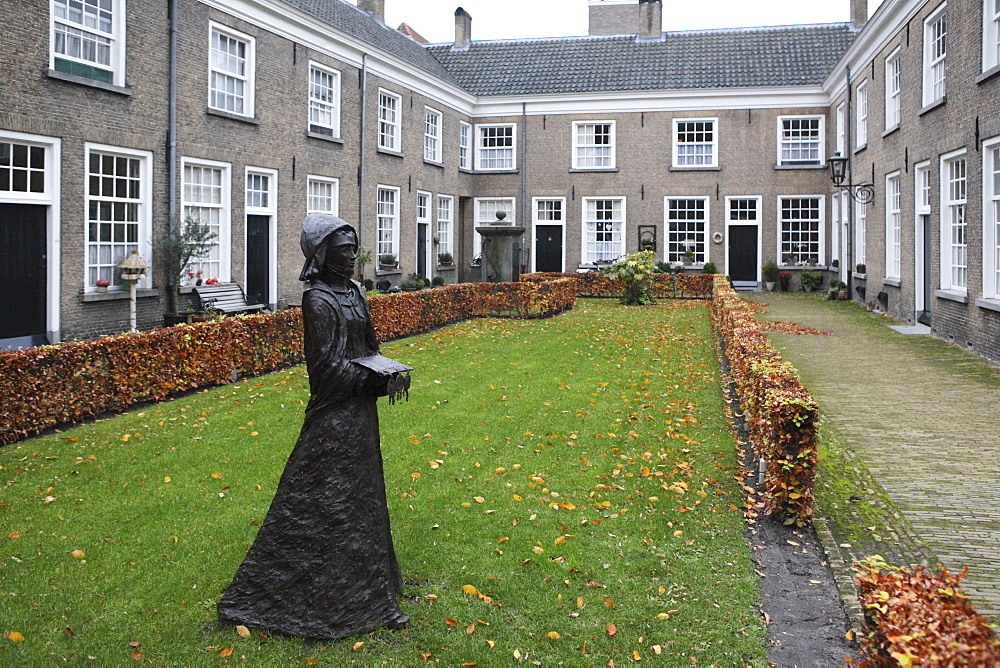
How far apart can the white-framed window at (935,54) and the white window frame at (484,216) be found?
16.3m

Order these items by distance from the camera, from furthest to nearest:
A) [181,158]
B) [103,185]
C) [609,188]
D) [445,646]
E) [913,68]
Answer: [609,188] → [913,68] → [181,158] → [103,185] → [445,646]

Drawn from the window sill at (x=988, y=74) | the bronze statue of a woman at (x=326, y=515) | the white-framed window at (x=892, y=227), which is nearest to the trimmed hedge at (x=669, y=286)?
the white-framed window at (x=892, y=227)

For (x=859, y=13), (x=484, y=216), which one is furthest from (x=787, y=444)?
(x=859, y=13)

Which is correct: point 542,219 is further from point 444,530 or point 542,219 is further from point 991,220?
point 444,530

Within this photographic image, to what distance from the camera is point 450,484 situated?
6.39 m

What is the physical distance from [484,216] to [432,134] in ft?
16.1

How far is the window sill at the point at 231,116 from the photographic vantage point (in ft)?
52.0

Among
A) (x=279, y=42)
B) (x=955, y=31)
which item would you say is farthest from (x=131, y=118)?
(x=955, y=31)

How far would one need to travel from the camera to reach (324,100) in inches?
798

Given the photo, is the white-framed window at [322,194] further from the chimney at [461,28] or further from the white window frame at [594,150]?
the chimney at [461,28]

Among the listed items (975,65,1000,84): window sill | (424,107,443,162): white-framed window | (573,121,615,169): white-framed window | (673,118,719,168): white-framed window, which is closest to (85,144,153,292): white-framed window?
(424,107,443,162): white-framed window

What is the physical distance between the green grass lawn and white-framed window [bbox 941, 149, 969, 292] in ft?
24.2

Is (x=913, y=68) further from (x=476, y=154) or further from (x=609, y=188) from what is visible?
(x=476, y=154)

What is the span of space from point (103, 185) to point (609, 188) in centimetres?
1940
